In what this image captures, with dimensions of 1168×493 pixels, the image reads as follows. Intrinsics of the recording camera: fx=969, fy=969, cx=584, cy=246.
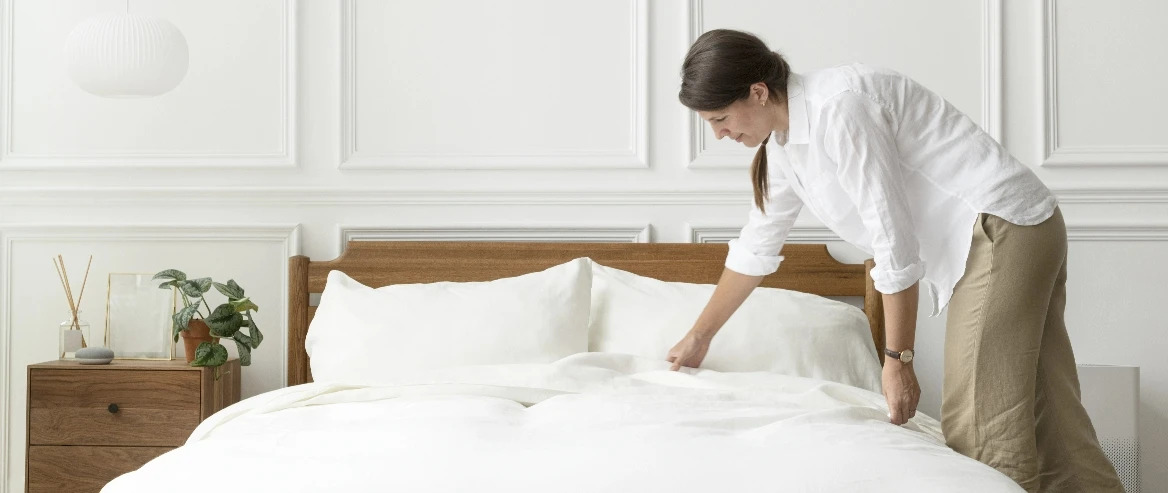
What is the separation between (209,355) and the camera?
2.62 m

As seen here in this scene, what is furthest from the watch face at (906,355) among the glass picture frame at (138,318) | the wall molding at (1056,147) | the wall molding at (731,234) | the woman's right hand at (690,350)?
the glass picture frame at (138,318)

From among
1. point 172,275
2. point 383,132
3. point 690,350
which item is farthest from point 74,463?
point 690,350

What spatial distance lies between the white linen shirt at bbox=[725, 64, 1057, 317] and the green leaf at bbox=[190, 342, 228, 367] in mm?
1659

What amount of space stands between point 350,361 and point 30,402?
0.91 m

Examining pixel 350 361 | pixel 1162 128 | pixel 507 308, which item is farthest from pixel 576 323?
pixel 1162 128

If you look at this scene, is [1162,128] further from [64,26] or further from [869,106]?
[64,26]

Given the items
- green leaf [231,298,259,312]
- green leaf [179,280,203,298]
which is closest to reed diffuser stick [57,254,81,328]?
green leaf [179,280,203,298]

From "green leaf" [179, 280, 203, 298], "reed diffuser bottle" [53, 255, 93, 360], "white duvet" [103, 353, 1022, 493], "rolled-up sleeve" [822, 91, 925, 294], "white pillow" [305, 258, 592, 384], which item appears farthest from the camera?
"reed diffuser bottle" [53, 255, 93, 360]

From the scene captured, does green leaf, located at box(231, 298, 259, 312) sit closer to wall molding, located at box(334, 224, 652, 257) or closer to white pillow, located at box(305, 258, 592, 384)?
white pillow, located at box(305, 258, 592, 384)

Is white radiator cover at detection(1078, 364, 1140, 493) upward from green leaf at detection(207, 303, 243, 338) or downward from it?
downward

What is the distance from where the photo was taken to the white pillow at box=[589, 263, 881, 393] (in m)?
2.43

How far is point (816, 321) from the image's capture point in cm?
251

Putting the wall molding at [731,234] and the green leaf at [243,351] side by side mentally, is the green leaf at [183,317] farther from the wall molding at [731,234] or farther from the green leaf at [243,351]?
the wall molding at [731,234]

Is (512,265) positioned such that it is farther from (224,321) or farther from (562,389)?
(562,389)
